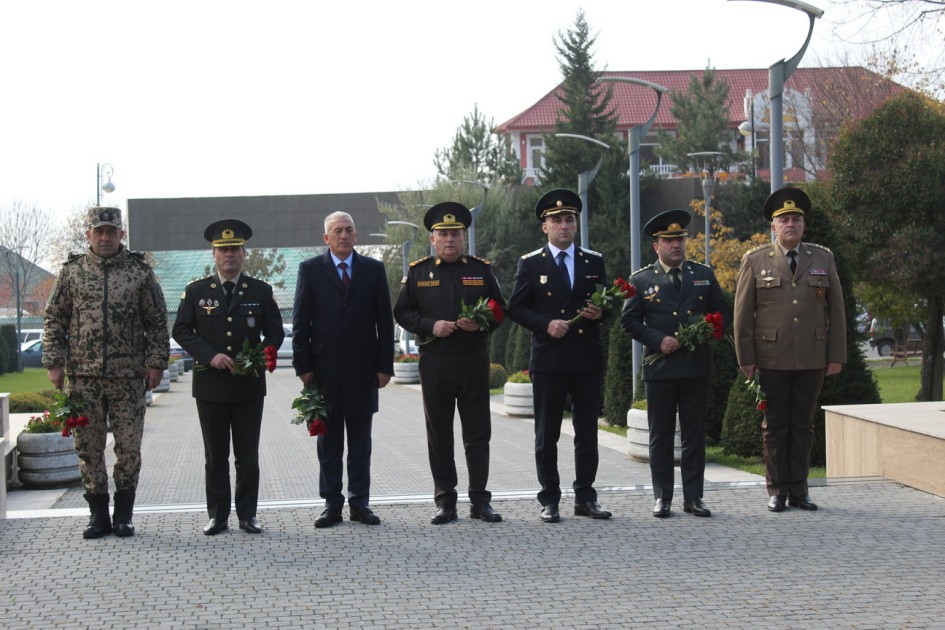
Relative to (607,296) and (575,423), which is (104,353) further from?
(607,296)

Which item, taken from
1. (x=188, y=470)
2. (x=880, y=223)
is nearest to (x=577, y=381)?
(x=188, y=470)

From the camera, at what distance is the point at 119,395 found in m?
7.57

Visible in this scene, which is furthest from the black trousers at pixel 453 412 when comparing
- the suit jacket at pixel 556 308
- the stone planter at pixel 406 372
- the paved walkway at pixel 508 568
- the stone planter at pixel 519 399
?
the stone planter at pixel 406 372

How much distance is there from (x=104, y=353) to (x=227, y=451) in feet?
3.37

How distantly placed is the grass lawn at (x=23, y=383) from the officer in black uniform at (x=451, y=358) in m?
27.2

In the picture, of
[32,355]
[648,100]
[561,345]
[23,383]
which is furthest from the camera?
Result: [648,100]

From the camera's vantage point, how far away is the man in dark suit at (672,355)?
8.09 metres

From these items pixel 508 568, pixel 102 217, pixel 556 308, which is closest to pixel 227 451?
pixel 102 217

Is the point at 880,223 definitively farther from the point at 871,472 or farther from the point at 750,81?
the point at 750,81

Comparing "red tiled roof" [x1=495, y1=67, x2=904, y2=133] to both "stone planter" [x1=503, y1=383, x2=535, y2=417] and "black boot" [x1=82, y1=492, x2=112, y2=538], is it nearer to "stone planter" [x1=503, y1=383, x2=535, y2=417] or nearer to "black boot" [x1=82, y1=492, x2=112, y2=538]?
"stone planter" [x1=503, y1=383, x2=535, y2=417]

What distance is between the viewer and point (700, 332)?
8.01 meters

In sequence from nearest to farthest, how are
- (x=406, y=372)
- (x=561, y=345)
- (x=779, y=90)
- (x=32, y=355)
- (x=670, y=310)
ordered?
(x=561, y=345), (x=670, y=310), (x=779, y=90), (x=406, y=372), (x=32, y=355)

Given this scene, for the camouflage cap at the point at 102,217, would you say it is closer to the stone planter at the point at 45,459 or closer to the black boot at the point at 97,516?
the black boot at the point at 97,516

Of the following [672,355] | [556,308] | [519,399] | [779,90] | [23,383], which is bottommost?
[23,383]
